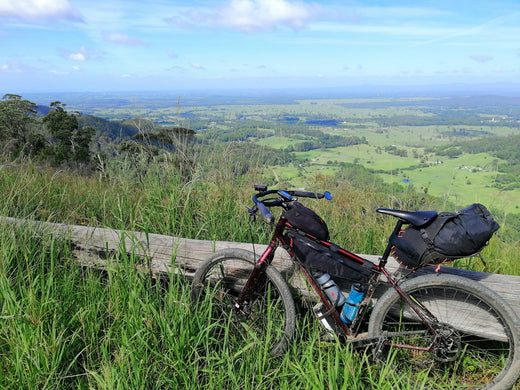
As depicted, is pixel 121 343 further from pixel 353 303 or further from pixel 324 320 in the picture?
pixel 353 303

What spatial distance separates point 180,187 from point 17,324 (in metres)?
2.49

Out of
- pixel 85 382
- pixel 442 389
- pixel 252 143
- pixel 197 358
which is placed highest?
pixel 252 143

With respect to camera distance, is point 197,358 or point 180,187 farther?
point 180,187

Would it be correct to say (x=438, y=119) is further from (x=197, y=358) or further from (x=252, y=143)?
(x=197, y=358)

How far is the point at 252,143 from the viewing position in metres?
5.62

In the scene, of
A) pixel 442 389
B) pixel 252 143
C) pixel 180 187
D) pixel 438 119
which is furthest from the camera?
pixel 438 119

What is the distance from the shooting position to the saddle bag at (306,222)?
2.38 m

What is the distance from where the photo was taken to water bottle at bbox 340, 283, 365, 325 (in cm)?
244

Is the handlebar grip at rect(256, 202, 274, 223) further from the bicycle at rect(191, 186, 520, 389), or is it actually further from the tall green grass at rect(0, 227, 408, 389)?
the tall green grass at rect(0, 227, 408, 389)

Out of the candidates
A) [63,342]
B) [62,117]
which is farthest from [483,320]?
[62,117]

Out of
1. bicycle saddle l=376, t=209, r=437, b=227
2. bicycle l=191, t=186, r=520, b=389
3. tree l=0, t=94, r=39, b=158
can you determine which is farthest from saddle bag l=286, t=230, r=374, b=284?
tree l=0, t=94, r=39, b=158

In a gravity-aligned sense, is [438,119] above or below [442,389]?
above

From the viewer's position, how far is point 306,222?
2.38 metres

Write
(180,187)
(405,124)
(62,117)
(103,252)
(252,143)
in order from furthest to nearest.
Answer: (405,124) → (62,117) → (252,143) → (180,187) → (103,252)
